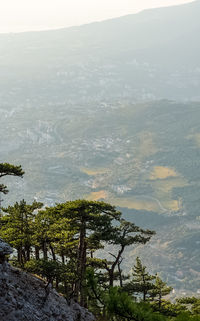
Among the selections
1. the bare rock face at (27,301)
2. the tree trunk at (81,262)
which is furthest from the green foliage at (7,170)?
the tree trunk at (81,262)

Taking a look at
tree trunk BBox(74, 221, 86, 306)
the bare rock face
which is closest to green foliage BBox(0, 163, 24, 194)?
the bare rock face

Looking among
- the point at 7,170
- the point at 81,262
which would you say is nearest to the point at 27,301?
the point at 7,170

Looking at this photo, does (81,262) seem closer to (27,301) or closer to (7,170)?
(27,301)

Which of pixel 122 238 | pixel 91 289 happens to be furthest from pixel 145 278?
pixel 91 289

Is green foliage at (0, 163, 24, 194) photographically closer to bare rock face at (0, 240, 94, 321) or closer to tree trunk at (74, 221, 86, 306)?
bare rock face at (0, 240, 94, 321)

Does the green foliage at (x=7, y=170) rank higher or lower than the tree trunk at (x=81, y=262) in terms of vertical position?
higher

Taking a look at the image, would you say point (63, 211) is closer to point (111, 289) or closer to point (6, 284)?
point (6, 284)

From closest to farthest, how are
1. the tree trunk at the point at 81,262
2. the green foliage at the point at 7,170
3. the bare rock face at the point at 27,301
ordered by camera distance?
1. the bare rock face at the point at 27,301
2. the green foliage at the point at 7,170
3. the tree trunk at the point at 81,262

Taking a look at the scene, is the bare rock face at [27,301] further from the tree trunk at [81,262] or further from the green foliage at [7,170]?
the green foliage at [7,170]

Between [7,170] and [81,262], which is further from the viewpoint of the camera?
[81,262]
